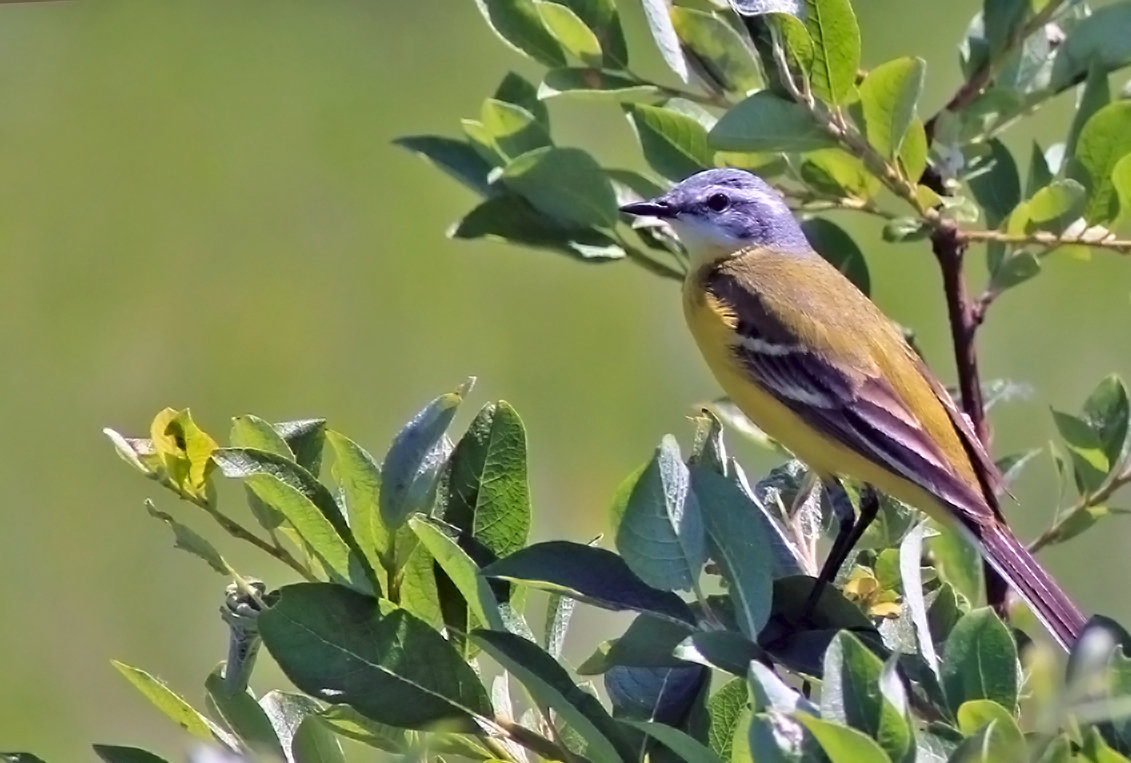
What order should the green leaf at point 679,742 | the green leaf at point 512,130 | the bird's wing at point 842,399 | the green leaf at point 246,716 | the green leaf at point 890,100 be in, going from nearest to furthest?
the green leaf at point 679,742, the green leaf at point 246,716, the green leaf at point 890,100, the green leaf at point 512,130, the bird's wing at point 842,399

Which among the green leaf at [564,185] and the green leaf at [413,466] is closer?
the green leaf at [413,466]

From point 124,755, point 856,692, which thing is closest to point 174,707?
point 124,755

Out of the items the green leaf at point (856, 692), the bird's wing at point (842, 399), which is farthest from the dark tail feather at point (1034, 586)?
the green leaf at point (856, 692)

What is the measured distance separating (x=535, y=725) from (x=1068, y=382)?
Answer: 18.7ft

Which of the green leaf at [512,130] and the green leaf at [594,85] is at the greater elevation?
the green leaf at [594,85]

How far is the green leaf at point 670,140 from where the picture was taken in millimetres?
2654

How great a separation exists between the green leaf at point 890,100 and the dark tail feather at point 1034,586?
0.77 meters

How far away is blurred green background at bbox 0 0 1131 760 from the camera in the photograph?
6832 millimetres

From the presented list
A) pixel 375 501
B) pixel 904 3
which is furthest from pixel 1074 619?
pixel 904 3

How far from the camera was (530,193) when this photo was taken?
261 centimetres

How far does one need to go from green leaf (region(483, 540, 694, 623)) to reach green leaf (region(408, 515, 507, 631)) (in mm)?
Result: 30

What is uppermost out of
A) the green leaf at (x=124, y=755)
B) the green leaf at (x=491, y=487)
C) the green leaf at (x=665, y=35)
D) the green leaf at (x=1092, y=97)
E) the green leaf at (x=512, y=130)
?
the green leaf at (x=665, y=35)

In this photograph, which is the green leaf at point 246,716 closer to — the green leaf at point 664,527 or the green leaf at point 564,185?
the green leaf at point 664,527

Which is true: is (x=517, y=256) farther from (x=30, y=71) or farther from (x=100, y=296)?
(x=30, y=71)
